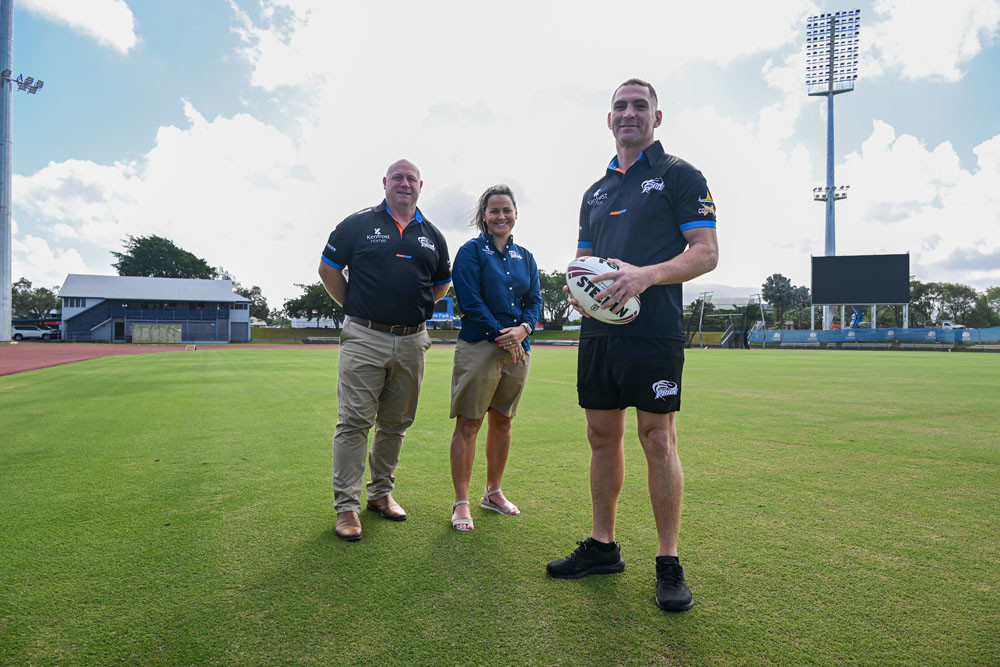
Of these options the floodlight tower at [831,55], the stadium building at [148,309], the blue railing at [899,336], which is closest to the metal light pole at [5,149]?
the stadium building at [148,309]

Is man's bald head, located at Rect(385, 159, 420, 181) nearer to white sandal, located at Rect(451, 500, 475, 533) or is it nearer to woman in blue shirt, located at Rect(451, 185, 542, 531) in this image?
woman in blue shirt, located at Rect(451, 185, 542, 531)

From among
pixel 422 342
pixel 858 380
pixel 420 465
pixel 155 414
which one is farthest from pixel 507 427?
pixel 858 380

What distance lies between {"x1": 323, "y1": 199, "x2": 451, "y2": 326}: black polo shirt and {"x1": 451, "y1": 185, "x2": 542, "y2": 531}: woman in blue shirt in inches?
11.0

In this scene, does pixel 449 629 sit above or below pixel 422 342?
below

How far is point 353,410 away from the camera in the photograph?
3.54 metres

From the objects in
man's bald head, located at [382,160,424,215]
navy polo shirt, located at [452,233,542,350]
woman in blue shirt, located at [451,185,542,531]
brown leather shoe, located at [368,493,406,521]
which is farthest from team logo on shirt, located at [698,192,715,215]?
brown leather shoe, located at [368,493,406,521]

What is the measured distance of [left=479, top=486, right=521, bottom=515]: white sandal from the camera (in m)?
3.59

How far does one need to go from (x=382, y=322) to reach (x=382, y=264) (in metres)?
0.38

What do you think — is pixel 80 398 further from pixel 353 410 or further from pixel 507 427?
pixel 507 427

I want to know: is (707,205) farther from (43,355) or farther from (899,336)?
(899,336)

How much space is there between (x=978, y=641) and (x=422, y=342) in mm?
3073

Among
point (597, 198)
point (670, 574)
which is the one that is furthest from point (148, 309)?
point (670, 574)

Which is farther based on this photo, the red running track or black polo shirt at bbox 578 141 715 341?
the red running track

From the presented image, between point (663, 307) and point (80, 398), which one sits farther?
point (80, 398)
